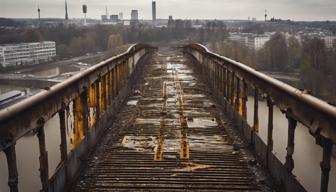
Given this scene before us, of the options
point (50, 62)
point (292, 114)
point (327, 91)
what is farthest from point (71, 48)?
point (292, 114)

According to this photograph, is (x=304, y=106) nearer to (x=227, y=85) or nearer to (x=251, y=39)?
(x=227, y=85)

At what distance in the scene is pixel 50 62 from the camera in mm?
118625

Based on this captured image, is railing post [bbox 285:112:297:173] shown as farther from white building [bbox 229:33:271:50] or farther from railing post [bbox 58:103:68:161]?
white building [bbox 229:33:271:50]

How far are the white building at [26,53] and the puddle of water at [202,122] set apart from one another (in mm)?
106823

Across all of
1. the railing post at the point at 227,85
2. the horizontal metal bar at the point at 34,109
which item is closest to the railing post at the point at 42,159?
the horizontal metal bar at the point at 34,109

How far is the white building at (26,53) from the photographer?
108875 mm

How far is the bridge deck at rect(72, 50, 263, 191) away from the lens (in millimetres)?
5000

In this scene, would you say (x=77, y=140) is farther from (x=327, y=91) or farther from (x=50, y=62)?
(x=50, y=62)

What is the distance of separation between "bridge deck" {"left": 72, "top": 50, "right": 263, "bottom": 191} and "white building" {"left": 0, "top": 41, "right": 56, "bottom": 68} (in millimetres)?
106294

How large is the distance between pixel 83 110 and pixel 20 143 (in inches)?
1190

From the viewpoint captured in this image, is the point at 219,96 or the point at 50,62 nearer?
the point at 219,96

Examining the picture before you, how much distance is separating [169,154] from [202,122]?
2.21 meters

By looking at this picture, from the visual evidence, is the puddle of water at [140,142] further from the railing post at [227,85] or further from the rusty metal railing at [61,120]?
the railing post at [227,85]

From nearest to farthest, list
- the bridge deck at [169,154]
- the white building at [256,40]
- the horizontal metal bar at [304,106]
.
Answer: the horizontal metal bar at [304,106] < the bridge deck at [169,154] < the white building at [256,40]
